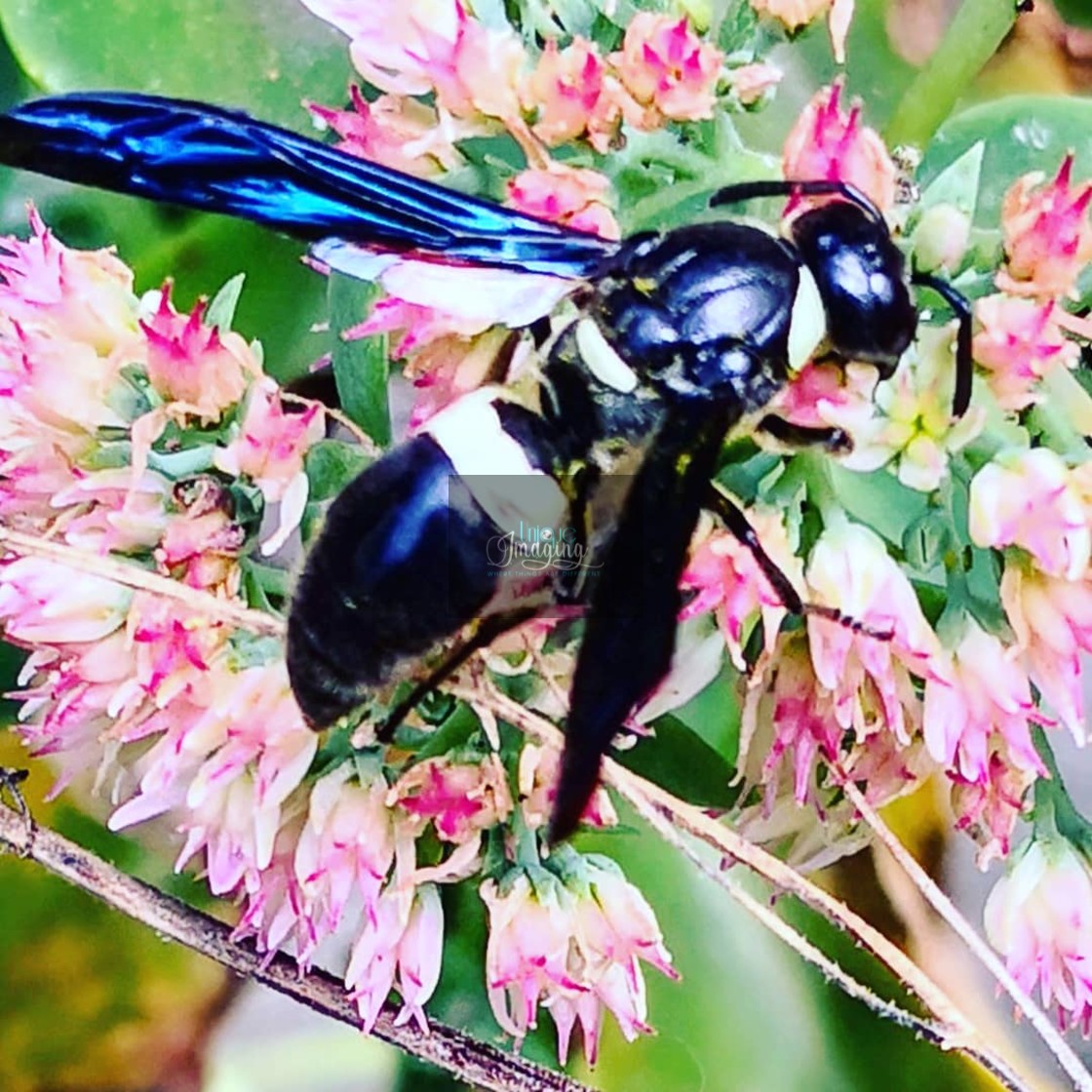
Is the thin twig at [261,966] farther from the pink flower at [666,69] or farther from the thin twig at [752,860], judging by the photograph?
the pink flower at [666,69]

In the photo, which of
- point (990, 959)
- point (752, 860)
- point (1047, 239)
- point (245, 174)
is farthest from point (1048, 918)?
point (245, 174)

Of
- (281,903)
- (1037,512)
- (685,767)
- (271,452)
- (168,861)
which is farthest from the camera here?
(168,861)

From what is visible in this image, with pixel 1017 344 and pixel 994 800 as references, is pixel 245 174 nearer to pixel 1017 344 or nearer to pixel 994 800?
pixel 1017 344

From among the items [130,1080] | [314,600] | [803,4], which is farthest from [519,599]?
[130,1080]

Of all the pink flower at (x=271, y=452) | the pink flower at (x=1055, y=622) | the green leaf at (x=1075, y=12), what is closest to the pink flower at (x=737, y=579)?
the pink flower at (x=1055, y=622)

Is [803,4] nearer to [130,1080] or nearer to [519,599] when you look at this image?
[519,599]

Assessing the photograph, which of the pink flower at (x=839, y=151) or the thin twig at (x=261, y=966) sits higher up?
the pink flower at (x=839, y=151)
